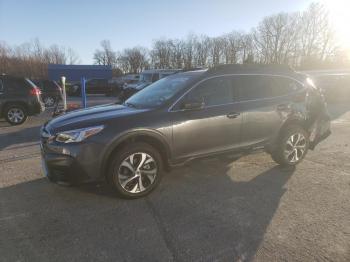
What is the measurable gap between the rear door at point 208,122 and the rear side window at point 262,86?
20 cm

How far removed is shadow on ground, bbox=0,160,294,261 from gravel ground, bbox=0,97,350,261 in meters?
0.01

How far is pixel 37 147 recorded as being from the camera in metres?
7.17

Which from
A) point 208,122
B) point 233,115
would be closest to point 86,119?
point 208,122

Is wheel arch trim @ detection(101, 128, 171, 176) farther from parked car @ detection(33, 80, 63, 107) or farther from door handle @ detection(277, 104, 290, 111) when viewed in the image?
parked car @ detection(33, 80, 63, 107)

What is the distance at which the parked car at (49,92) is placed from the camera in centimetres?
1759

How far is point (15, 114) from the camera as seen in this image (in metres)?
10.5

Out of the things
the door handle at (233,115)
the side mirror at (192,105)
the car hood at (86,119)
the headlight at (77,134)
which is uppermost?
the side mirror at (192,105)

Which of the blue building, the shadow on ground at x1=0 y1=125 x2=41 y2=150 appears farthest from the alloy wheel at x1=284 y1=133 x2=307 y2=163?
the blue building

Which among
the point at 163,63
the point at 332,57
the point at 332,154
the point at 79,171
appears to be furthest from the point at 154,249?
the point at 163,63

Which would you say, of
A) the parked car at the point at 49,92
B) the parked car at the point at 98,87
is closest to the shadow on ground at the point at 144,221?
the parked car at the point at 49,92

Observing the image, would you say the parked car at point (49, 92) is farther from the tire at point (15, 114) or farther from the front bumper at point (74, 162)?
the front bumper at point (74, 162)

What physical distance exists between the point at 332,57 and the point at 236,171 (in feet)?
244

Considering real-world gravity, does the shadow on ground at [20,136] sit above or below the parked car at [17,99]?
below

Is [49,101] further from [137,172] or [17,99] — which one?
[137,172]
